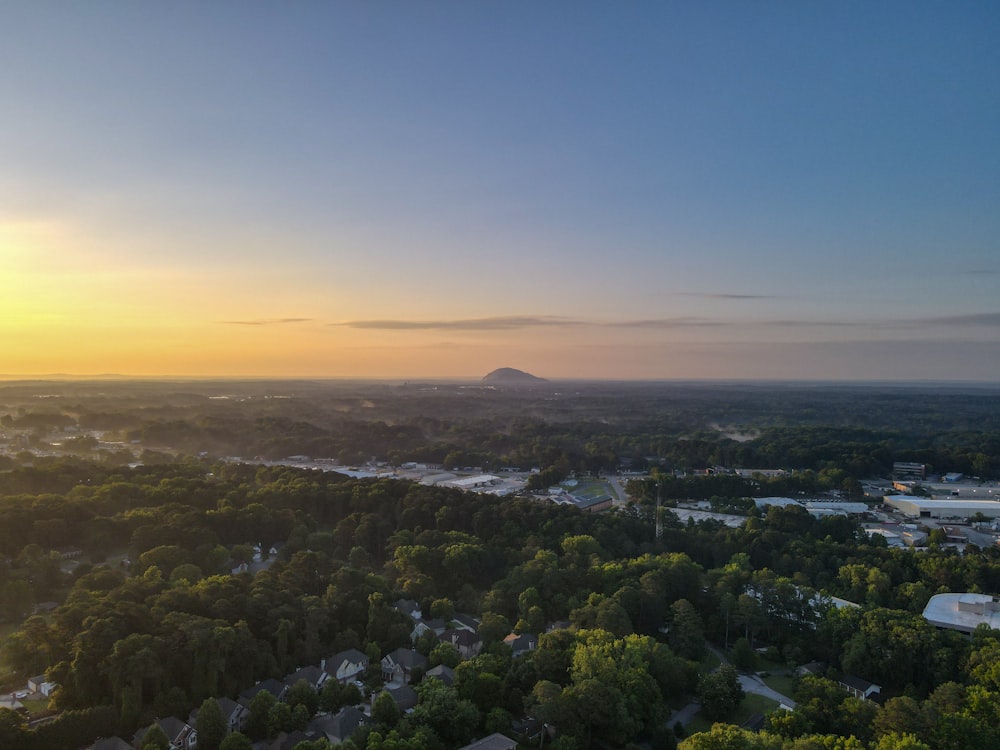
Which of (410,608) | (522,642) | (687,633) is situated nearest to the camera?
(522,642)

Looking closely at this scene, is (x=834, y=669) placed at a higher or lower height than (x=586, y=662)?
lower

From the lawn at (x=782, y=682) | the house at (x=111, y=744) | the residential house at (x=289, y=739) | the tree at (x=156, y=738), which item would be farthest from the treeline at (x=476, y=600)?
the residential house at (x=289, y=739)

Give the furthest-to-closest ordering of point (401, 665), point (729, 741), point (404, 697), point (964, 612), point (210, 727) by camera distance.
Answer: point (964, 612) → point (401, 665) → point (404, 697) → point (210, 727) → point (729, 741)

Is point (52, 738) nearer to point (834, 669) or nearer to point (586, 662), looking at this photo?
point (586, 662)

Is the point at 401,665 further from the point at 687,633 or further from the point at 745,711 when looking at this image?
the point at 745,711

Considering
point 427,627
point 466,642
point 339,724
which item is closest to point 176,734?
point 339,724

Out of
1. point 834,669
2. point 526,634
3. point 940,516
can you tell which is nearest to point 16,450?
point 526,634

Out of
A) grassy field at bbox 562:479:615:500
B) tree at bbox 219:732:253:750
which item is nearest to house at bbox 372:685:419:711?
tree at bbox 219:732:253:750
